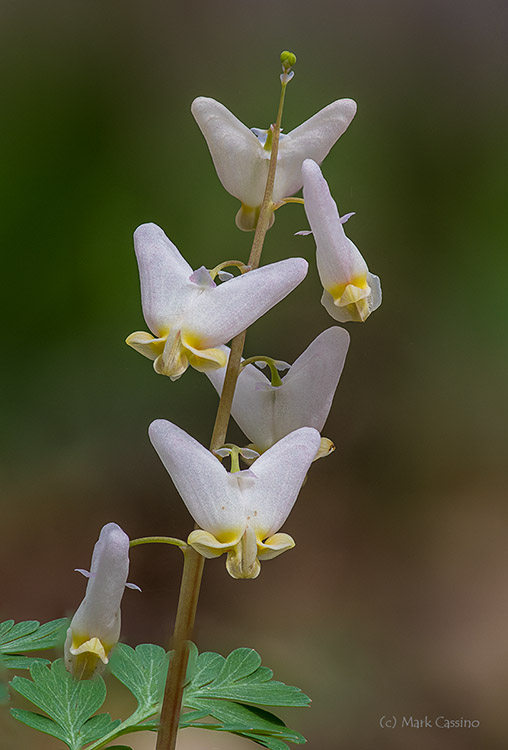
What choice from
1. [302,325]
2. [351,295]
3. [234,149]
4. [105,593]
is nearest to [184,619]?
[105,593]

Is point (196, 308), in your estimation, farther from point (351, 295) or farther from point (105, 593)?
point (105, 593)

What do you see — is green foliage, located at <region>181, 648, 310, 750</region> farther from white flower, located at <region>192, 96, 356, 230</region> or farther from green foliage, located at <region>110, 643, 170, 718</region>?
white flower, located at <region>192, 96, 356, 230</region>

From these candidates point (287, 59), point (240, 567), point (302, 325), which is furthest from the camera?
point (302, 325)

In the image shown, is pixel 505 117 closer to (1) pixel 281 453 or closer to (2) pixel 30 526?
(2) pixel 30 526

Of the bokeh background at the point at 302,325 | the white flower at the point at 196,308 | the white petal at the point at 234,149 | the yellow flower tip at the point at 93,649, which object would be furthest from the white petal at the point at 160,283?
the bokeh background at the point at 302,325

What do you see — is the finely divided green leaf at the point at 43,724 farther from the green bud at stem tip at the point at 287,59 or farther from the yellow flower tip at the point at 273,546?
the green bud at stem tip at the point at 287,59

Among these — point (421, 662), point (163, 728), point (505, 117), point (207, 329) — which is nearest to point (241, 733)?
point (163, 728)
